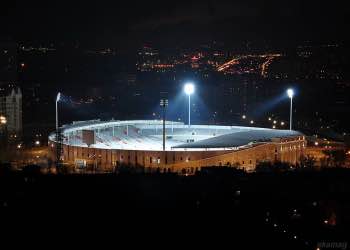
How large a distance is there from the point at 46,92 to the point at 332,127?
11.7m

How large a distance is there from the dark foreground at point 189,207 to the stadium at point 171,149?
7.99ft

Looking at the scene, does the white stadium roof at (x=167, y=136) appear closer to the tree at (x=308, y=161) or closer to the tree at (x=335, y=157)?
the tree at (x=308, y=161)

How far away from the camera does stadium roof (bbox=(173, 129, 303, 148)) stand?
13217 millimetres

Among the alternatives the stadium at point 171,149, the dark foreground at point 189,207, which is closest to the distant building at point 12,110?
the stadium at point 171,149

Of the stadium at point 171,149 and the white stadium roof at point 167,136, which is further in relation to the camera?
the white stadium roof at point 167,136

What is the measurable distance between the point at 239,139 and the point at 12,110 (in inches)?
360

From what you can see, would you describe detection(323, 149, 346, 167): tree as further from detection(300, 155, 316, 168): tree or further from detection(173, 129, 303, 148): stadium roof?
detection(173, 129, 303, 148): stadium roof

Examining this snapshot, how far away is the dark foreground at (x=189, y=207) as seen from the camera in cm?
661

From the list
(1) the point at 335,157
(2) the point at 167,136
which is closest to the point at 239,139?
(1) the point at 335,157

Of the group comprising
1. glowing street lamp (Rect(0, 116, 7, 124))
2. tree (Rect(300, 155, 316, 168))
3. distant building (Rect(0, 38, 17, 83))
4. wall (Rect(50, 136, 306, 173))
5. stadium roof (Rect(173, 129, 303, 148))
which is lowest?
tree (Rect(300, 155, 316, 168))

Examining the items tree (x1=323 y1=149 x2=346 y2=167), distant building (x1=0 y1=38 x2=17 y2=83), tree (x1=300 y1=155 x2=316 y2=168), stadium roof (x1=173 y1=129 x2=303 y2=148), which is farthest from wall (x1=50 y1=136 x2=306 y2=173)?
distant building (x1=0 y1=38 x2=17 y2=83)

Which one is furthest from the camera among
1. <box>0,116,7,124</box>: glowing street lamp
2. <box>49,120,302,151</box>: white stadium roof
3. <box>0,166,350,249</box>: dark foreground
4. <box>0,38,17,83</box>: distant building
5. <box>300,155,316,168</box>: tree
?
<box>0,38,17,83</box>: distant building

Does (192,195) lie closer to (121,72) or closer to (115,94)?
(115,94)

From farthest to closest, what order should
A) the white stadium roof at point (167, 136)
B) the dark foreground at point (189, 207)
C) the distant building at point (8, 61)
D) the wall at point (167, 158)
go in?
1. the distant building at point (8, 61)
2. the white stadium roof at point (167, 136)
3. the wall at point (167, 158)
4. the dark foreground at point (189, 207)
